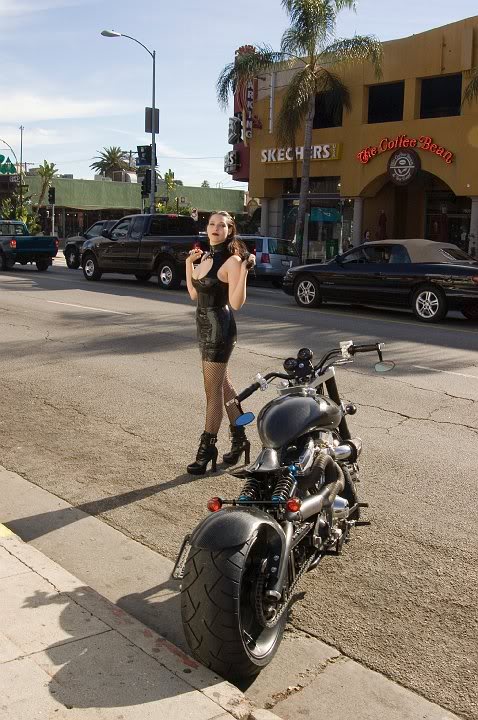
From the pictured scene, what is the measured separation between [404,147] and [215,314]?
81.7 feet

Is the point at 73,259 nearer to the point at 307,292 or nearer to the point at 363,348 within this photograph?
the point at 307,292

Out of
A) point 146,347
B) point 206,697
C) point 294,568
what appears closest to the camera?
point 206,697

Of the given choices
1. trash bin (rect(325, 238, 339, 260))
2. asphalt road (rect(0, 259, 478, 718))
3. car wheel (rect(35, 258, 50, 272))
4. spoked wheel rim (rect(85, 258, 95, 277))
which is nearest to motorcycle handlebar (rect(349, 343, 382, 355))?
asphalt road (rect(0, 259, 478, 718))

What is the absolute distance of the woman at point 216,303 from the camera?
5832 mm

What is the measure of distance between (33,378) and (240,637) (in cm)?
706

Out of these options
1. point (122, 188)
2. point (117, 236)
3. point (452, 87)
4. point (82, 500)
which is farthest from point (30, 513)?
point (122, 188)

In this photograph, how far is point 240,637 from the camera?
329 centimetres

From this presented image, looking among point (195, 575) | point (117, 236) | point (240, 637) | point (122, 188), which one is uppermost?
point (122, 188)

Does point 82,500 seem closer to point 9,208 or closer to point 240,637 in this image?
point 240,637

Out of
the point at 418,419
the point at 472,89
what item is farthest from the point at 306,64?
the point at 418,419

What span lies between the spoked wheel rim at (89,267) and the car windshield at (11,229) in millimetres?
6368

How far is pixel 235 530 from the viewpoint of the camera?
11.0 feet

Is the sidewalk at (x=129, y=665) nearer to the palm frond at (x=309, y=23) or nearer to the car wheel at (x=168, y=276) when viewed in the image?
the car wheel at (x=168, y=276)

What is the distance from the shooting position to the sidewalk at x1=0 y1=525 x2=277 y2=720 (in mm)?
3064
